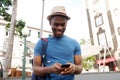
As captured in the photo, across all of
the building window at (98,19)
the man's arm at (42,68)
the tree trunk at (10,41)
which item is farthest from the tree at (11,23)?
the building window at (98,19)

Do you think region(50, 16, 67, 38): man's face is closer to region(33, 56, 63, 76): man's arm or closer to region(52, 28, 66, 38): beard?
region(52, 28, 66, 38): beard

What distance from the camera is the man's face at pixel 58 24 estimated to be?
2.05 meters

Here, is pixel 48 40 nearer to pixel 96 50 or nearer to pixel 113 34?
pixel 96 50

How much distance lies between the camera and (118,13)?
2764 cm

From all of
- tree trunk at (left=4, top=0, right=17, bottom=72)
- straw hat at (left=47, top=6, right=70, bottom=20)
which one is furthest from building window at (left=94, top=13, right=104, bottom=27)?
straw hat at (left=47, top=6, right=70, bottom=20)

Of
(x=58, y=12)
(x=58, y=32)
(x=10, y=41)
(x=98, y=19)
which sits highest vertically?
(x=98, y=19)

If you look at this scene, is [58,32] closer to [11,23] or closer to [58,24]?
[58,24]

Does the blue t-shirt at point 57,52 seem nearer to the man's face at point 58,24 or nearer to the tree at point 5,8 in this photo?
A: the man's face at point 58,24

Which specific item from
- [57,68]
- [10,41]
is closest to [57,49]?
[57,68]

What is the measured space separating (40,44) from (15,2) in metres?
14.3

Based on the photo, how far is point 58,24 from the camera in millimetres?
2049

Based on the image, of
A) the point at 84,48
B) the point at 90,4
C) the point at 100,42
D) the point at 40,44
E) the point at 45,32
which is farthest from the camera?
the point at 45,32

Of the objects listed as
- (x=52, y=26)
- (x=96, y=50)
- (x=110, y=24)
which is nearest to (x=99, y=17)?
(x=110, y=24)

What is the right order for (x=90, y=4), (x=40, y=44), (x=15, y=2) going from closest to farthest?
(x=40, y=44) → (x=15, y=2) → (x=90, y=4)
